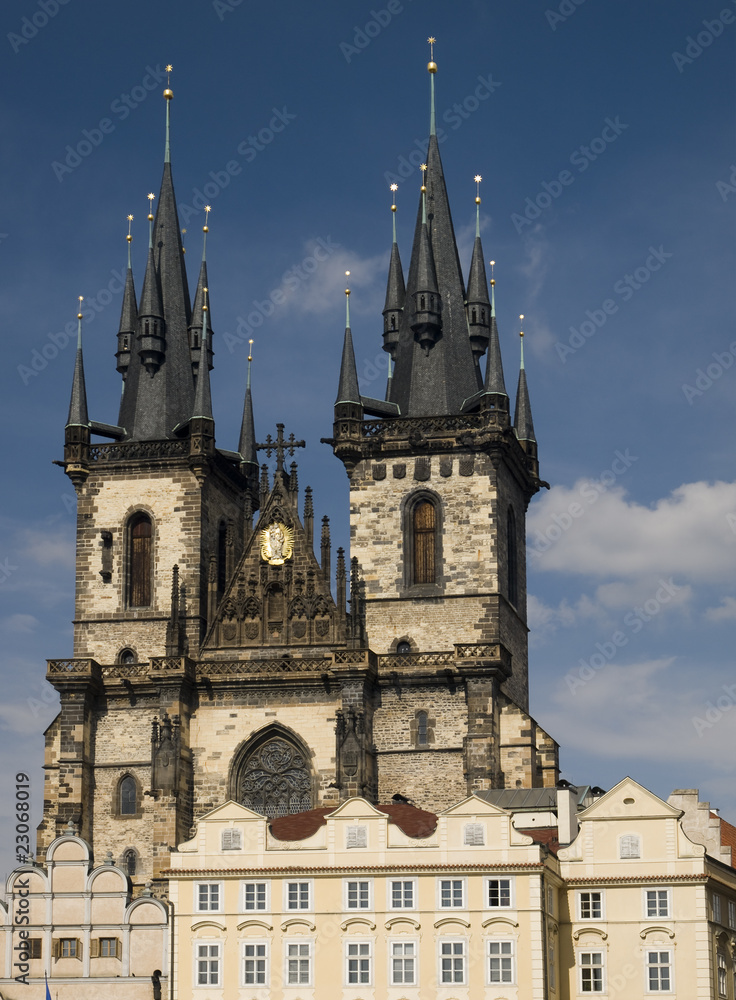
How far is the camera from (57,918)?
5900cm

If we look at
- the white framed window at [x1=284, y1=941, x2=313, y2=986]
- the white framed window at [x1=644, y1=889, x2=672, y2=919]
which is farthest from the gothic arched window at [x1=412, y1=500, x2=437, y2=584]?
the white framed window at [x1=284, y1=941, x2=313, y2=986]

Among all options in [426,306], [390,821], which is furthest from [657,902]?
[426,306]

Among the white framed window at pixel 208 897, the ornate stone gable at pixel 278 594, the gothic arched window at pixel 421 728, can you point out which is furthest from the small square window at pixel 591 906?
the ornate stone gable at pixel 278 594

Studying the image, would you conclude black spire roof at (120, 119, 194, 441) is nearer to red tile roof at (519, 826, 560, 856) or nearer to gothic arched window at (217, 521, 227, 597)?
gothic arched window at (217, 521, 227, 597)

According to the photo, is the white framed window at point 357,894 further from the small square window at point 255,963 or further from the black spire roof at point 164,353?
the black spire roof at point 164,353

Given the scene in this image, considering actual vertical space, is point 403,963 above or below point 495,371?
below

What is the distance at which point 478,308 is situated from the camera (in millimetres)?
76875

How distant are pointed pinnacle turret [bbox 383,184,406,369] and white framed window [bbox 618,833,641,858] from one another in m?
25.4

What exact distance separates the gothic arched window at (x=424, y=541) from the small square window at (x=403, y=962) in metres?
18.5

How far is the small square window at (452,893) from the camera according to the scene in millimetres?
55344

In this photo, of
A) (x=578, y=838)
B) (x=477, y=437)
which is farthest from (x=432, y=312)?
(x=578, y=838)

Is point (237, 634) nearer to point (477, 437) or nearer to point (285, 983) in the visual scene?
point (477, 437)

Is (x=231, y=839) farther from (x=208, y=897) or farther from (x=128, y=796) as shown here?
(x=128, y=796)

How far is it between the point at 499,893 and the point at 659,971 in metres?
4.44
